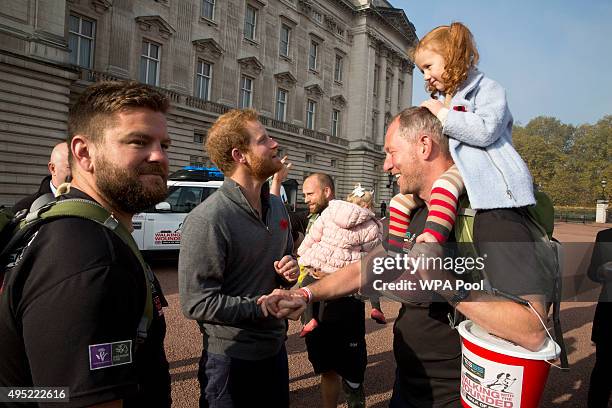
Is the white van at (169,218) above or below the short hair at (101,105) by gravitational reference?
below

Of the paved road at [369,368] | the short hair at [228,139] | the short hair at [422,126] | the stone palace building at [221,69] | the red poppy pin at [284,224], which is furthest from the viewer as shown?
the stone palace building at [221,69]

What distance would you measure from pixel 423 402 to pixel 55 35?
19346 mm

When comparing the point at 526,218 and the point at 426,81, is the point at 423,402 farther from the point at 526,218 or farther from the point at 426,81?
the point at 426,81

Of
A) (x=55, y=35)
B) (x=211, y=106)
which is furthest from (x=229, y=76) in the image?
(x=55, y=35)

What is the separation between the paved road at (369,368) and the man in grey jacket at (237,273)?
1.80 m

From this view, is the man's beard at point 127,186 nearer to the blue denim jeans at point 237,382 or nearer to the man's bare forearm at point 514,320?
the blue denim jeans at point 237,382

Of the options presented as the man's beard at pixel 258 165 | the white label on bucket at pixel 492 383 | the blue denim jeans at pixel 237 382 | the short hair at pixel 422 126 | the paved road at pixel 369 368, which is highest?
the short hair at pixel 422 126

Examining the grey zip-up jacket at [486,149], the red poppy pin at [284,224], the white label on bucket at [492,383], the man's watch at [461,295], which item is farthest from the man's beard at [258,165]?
the white label on bucket at [492,383]

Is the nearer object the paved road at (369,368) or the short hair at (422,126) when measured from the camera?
the short hair at (422,126)

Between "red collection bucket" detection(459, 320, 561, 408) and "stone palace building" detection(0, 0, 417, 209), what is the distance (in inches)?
715

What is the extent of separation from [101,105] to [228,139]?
110 cm

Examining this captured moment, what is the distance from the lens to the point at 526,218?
4.92 ft

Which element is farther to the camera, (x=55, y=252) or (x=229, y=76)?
(x=229, y=76)

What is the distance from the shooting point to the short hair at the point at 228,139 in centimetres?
259
